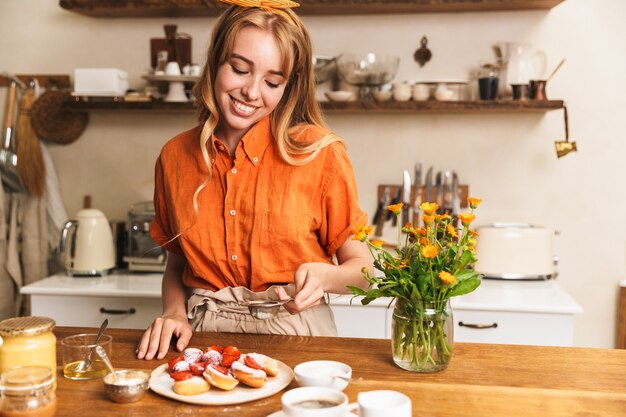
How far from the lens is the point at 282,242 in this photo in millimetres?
1668

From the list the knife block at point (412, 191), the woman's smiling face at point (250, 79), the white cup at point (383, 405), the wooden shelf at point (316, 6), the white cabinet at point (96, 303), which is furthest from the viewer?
the knife block at point (412, 191)

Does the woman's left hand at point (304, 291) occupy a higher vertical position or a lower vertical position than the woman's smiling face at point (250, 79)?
lower

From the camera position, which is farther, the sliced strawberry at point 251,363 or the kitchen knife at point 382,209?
the kitchen knife at point 382,209

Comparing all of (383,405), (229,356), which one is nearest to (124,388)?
(229,356)

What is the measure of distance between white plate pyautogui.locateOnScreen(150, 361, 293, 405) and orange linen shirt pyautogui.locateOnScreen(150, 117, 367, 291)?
0.41m

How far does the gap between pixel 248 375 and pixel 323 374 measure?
13 centimetres

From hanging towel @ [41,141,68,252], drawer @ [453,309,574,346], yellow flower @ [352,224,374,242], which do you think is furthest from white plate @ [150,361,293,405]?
hanging towel @ [41,141,68,252]

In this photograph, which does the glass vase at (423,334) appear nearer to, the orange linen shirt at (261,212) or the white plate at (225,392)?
the white plate at (225,392)

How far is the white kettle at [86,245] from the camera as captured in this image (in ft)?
9.42

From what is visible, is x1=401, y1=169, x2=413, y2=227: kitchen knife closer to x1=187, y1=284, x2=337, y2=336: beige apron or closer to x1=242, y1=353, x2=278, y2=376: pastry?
x1=187, y1=284, x2=337, y2=336: beige apron

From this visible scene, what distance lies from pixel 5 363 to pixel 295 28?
0.95 m

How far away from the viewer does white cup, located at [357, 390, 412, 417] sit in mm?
994

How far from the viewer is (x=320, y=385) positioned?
3.95 ft

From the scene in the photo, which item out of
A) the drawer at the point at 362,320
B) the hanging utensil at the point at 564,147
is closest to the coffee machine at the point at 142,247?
the drawer at the point at 362,320
